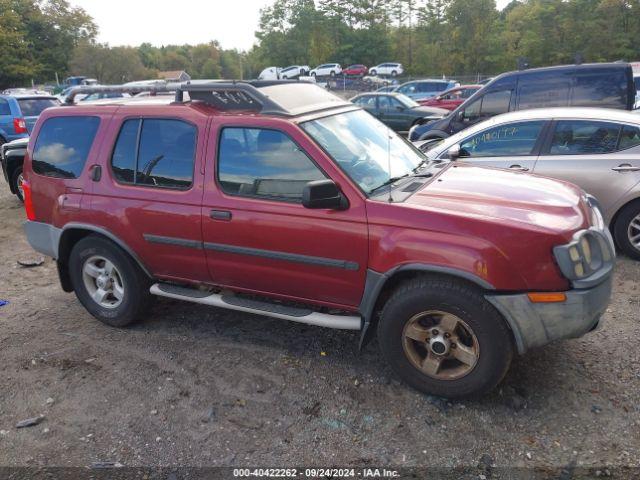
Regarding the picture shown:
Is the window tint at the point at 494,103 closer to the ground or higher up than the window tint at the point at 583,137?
higher up

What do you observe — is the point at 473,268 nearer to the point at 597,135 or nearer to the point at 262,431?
the point at 262,431

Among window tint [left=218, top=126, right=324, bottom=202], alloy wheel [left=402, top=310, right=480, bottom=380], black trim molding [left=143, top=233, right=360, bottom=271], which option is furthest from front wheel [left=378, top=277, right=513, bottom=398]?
window tint [left=218, top=126, right=324, bottom=202]

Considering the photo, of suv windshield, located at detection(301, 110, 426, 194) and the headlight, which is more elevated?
suv windshield, located at detection(301, 110, 426, 194)

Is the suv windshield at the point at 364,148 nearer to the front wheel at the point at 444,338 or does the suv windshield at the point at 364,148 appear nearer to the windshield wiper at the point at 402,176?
the windshield wiper at the point at 402,176

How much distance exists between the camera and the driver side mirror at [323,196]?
3182mm

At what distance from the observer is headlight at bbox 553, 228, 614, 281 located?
2.92 m

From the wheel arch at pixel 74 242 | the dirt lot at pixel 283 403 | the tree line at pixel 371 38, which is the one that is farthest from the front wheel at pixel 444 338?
the tree line at pixel 371 38

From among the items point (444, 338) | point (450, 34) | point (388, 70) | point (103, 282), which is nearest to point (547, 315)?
point (444, 338)

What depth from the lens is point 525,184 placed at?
3707mm

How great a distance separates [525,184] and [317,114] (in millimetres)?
1608

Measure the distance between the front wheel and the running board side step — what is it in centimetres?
29

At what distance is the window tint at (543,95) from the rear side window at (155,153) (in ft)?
24.0

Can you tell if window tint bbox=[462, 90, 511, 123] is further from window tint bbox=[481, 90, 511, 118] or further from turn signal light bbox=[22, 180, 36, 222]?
turn signal light bbox=[22, 180, 36, 222]

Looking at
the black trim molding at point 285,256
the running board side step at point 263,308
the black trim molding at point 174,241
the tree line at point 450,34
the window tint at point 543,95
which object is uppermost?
the tree line at point 450,34
